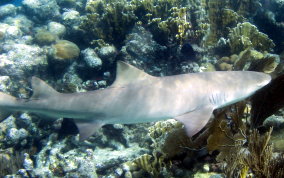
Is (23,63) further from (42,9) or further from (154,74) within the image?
(42,9)

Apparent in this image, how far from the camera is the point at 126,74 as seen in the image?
3.65 metres

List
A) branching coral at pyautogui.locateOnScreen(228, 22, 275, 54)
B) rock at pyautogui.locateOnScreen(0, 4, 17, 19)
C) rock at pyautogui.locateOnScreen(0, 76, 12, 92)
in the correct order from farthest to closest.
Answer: rock at pyautogui.locateOnScreen(0, 4, 17, 19) < rock at pyautogui.locateOnScreen(0, 76, 12, 92) < branching coral at pyautogui.locateOnScreen(228, 22, 275, 54)

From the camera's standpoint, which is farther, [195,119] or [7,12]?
[7,12]

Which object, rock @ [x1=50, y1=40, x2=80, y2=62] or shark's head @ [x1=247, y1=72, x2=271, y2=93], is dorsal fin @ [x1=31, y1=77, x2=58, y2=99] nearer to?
shark's head @ [x1=247, y1=72, x2=271, y2=93]

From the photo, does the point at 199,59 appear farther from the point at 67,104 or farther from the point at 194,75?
the point at 67,104

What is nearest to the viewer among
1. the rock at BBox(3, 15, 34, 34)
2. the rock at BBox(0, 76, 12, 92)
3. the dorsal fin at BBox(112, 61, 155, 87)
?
the dorsal fin at BBox(112, 61, 155, 87)

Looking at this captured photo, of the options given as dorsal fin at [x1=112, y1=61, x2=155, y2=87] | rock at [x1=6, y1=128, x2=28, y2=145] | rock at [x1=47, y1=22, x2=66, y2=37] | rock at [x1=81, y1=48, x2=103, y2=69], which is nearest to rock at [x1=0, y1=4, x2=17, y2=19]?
rock at [x1=47, y1=22, x2=66, y2=37]

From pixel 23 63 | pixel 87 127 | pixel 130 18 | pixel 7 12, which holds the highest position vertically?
pixel 7 12

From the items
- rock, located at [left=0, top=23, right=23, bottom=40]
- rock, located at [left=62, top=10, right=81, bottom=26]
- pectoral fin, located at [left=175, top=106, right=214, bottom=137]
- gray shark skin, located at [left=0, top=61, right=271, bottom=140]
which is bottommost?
pectoral fin, located at [left=175, top=106, right=214, bottom=137]

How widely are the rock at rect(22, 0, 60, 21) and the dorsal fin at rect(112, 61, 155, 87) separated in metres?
12.6

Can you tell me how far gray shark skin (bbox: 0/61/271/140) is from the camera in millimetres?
3543

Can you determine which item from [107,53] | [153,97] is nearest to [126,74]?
[153,97]

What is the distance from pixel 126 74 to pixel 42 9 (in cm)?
1390

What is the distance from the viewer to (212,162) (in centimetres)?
379
